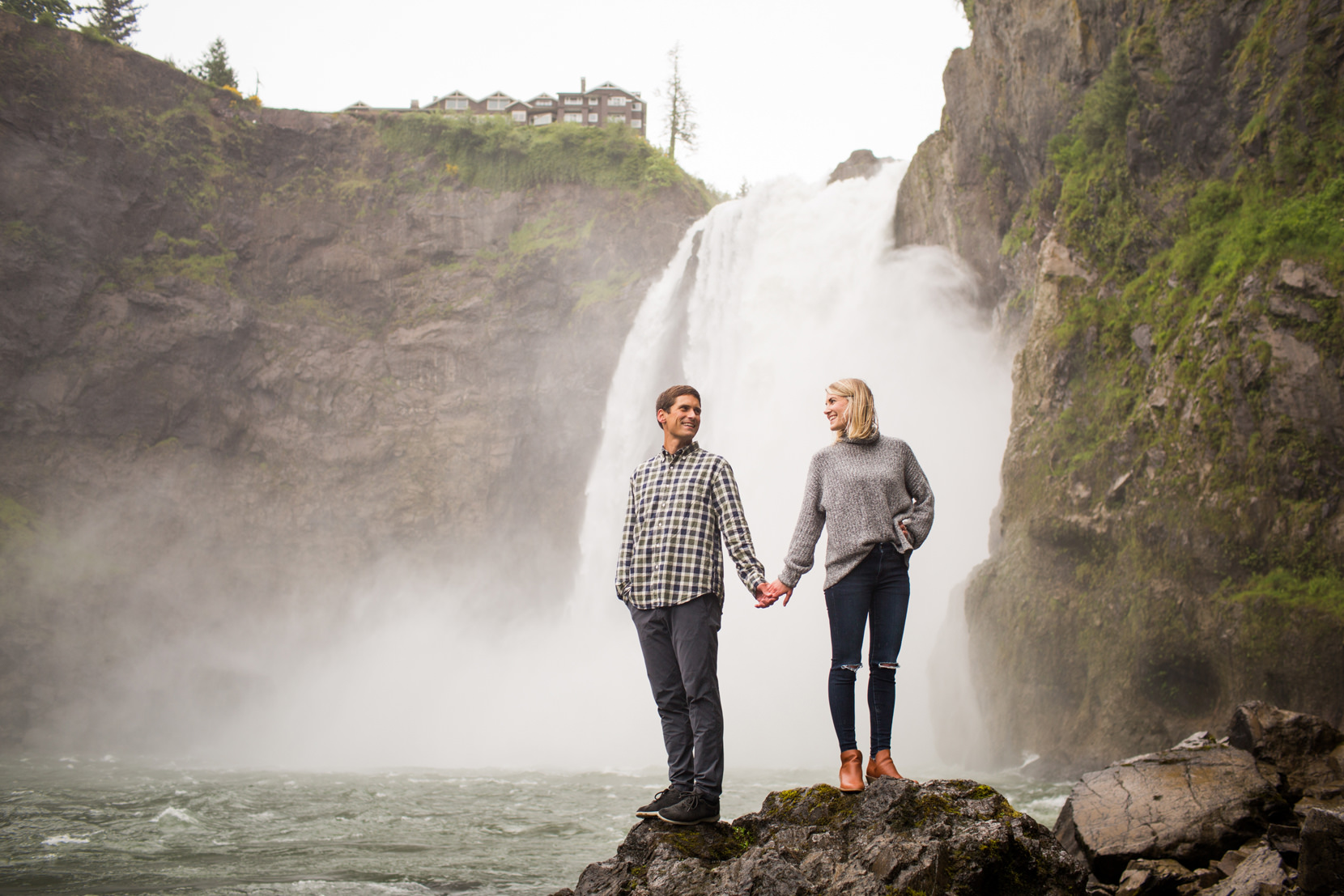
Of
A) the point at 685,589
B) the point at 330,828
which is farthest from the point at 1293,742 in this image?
the point at 330,828

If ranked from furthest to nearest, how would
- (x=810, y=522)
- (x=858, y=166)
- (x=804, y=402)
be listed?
(x=858, y=166), (x=804, y=402), (x=810, y=522)

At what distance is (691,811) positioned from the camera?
416 centimetres

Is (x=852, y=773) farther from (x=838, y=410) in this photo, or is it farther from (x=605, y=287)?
(x=605, y=287)

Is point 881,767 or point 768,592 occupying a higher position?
point 768,592

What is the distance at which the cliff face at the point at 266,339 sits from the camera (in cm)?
2388

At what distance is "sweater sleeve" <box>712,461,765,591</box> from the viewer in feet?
14.0

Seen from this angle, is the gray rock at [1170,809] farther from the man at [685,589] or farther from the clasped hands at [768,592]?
the clasped hands at [768,592]

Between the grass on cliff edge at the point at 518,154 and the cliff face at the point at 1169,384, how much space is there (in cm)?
1694

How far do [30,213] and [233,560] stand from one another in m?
10.5

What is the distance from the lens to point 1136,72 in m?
12.1

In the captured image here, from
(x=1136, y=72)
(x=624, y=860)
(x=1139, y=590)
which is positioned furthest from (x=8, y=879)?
(x=1136, y=72)

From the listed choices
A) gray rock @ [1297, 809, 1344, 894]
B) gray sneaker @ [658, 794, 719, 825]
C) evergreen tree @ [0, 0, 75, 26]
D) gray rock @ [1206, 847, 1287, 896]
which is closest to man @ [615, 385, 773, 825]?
gray sneaker @ [658, 794, 719, 825]

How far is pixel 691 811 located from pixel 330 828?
27.1ft

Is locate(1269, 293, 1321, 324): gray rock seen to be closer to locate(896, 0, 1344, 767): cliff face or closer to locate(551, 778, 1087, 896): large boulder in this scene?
locate(896, 0, 1344, 767): cliff face
